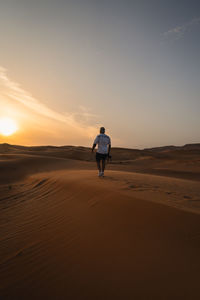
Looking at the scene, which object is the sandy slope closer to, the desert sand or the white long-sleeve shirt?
the desert sand

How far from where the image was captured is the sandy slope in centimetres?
152

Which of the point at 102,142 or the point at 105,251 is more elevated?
the point at 102,142

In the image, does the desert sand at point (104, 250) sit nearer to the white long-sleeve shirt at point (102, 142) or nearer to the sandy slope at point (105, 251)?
the sandy slope at point (105, 251)

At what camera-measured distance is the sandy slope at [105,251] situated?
4.99 ft

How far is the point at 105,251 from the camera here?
199 cm

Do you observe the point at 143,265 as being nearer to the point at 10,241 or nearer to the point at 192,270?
the point at 192,270

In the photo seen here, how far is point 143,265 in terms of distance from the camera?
1723 mm

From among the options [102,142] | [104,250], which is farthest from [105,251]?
[102,142]

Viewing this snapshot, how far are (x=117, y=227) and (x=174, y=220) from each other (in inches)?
34.5

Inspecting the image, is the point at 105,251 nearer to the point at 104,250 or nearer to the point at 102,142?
the point at 104,250

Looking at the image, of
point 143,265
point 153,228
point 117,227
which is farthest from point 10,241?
point 153,228

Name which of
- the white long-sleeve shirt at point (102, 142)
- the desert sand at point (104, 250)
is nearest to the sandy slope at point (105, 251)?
the desert sand at point (104, 250)

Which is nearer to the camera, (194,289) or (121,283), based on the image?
(194,289)

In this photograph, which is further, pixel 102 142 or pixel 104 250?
pixel 102 142
